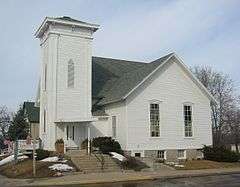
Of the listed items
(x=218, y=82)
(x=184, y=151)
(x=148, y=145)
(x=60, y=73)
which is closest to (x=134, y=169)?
(x=148, y=145)

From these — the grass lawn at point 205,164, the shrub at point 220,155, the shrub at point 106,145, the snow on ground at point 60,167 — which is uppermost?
the shrub at point 106,145

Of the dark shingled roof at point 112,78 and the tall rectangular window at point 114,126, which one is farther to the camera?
the tall rectangular window at point 114,126

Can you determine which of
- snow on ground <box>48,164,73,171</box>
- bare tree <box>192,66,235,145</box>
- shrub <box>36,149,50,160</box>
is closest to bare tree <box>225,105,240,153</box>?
bare tree <box>192,66,235,145</box>

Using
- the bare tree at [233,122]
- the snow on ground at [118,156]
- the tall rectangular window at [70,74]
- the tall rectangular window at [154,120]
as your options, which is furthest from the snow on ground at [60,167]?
the bare tree at [233,122]

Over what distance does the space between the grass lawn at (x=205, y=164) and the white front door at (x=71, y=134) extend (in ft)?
33.2

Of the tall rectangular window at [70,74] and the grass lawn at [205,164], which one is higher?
the tall rectangular window at [70,74]

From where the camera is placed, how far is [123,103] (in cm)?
3509

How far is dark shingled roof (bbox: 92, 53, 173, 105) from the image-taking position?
36.2 meters

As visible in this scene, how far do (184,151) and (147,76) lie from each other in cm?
795

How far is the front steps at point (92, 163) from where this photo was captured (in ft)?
92.6

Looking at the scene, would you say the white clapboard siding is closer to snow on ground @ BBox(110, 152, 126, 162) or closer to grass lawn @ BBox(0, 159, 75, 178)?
snow on ground @ BBox(110, 152, 126, 162)

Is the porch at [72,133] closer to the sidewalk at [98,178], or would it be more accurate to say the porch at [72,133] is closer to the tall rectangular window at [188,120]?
the tall rectangular window at [188,120]

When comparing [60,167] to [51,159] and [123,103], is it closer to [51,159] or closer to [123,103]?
[51,159]

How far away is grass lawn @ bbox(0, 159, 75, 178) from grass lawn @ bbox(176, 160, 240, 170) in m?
9.60
